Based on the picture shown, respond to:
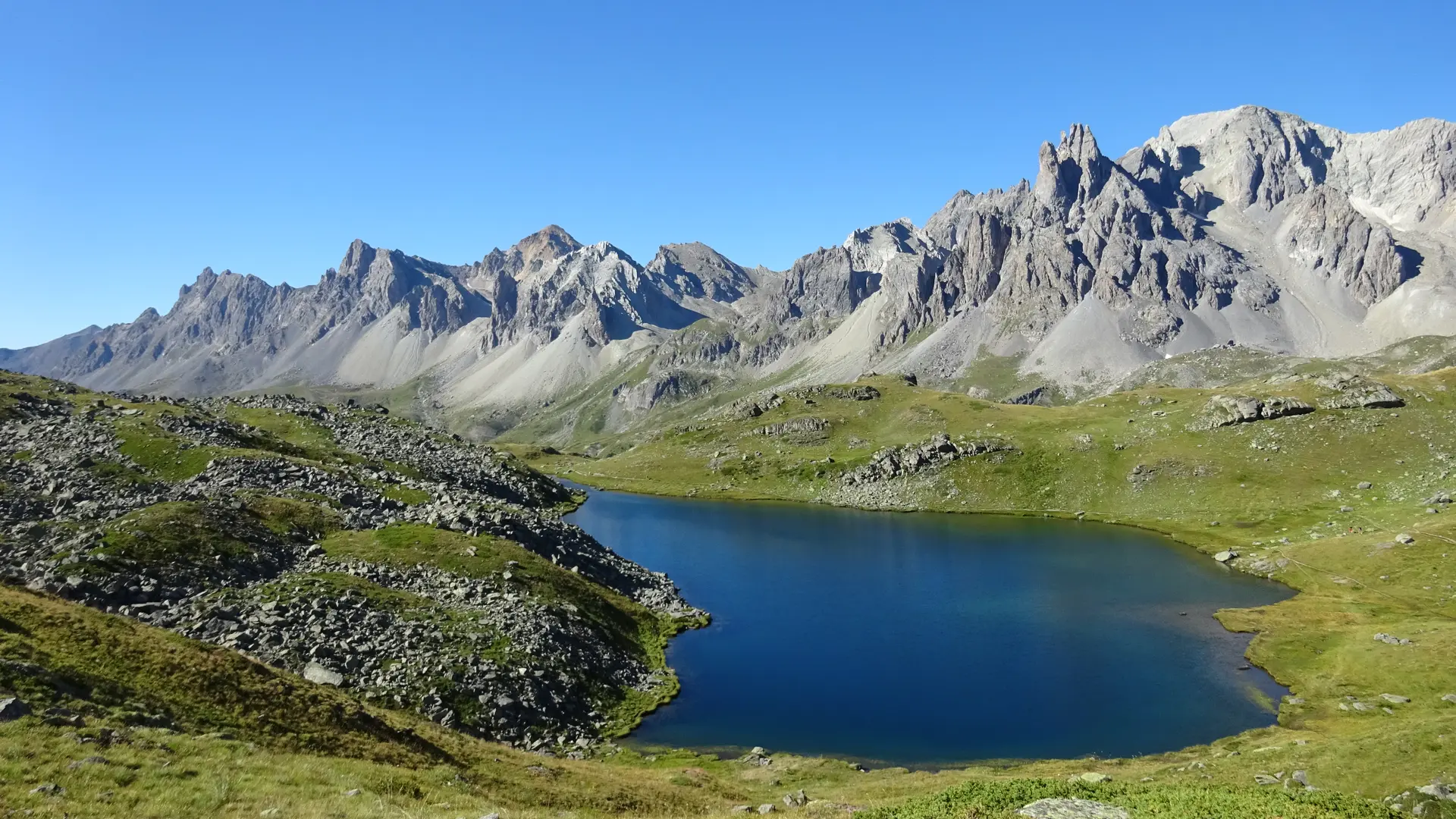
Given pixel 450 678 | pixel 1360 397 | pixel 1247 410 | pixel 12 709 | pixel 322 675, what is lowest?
pixel 450 678

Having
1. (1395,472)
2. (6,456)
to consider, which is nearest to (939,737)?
(6,456)

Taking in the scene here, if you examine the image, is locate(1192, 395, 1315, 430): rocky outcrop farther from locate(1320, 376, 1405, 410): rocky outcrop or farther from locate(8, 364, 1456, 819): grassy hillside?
locate(8, 364, 1456, 819): grassy hillside

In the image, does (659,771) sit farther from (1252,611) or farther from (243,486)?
(1252,611)

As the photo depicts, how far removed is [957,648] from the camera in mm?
80812

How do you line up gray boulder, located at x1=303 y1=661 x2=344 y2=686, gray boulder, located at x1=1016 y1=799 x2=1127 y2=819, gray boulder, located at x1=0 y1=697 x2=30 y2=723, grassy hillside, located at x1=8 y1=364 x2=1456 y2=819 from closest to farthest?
gray boulder, located at x1=1016 y1=799 x2=1127 y2=819 → gray boulder, located at x1=0 y1=697 x2=30 y2=723 → grassy hillside, located at x1=8 y1=364 x2=1456 y2=819 → gray boulder, located at x1=303 y1=661 x2=344 y2=686

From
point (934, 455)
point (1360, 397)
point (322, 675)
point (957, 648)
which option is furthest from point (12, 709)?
point (1360, 397)

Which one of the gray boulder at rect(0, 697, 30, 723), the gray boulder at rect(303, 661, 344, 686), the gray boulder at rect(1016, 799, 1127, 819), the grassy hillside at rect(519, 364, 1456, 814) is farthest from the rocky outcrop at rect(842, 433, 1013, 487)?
the gray boulder at rect(0, 697, 30, 723)

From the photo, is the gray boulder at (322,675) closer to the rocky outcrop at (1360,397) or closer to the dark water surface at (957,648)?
the dark water surface at (957,648)

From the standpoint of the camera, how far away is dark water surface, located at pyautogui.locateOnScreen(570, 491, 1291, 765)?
61.1m

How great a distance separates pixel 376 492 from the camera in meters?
93.2

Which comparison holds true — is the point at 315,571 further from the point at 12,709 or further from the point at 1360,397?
the point at 1360,397

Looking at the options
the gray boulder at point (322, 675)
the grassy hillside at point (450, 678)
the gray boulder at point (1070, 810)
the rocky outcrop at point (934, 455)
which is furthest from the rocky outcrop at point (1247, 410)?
the gray boulder at point (322, 675)

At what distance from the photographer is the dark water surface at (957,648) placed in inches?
2405

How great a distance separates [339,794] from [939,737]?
149 ft
